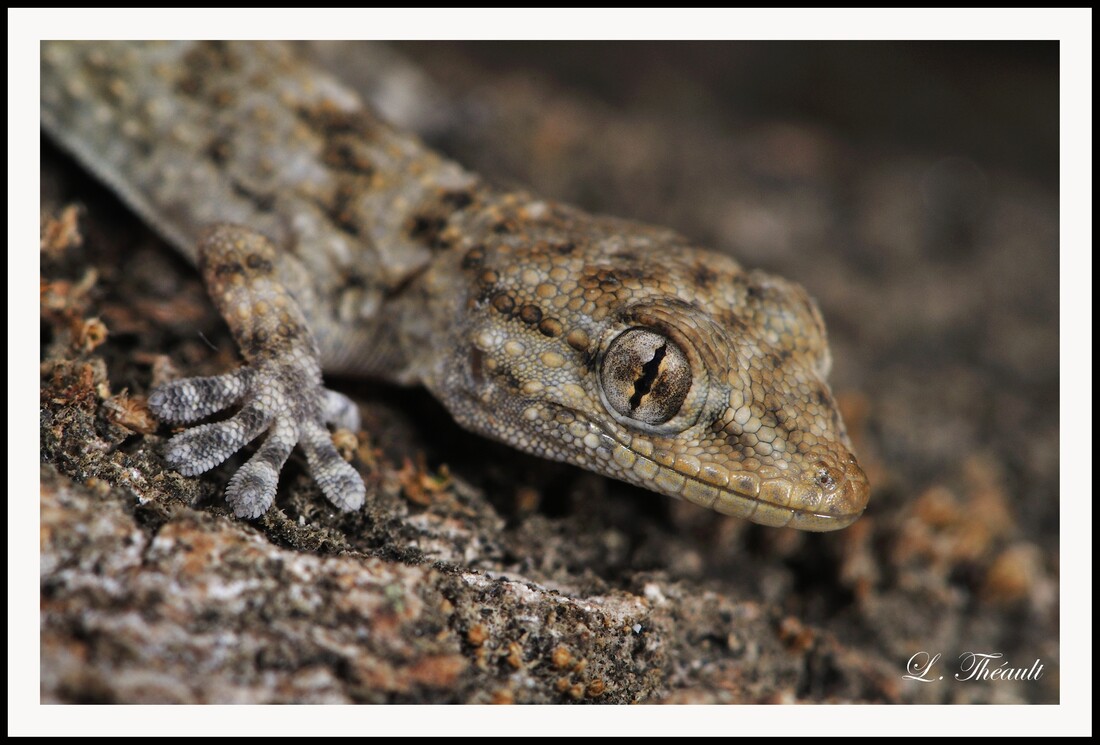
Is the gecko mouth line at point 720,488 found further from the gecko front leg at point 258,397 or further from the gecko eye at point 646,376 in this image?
the gecko front leg at point 258,397

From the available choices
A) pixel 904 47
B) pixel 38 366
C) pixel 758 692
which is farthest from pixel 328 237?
pixel 904 47

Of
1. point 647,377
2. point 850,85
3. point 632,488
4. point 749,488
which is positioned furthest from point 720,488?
point 850,85

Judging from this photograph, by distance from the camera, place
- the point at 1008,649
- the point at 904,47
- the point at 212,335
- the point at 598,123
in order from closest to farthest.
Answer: the point at 212,335 < the point at 1008,649 < the point at 598,123 < the point at 904,47

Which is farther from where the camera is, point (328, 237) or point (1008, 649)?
point (1008, 649)

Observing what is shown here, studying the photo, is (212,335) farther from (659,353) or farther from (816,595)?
(816,595)
